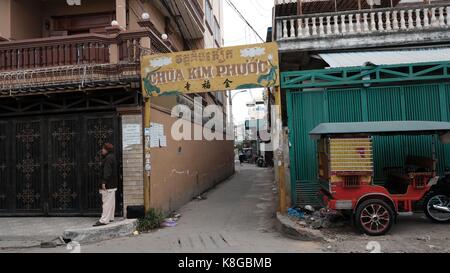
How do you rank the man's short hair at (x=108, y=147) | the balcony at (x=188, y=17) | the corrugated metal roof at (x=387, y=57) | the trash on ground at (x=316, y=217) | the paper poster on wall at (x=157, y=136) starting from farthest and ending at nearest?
the balcony at (x=188, y=17) → the corrugated metal roof at (x=387, y=57) → the paper poster on wall at (x=157, y=136) → the man's short hair at (x=108, y=147) → the trash on ground at (x=316, y=217)

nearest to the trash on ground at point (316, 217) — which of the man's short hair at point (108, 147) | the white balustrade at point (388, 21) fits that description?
the man's short hair at point (108, 147)

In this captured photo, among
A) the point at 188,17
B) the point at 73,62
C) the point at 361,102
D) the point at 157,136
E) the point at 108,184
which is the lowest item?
the point at 108,184

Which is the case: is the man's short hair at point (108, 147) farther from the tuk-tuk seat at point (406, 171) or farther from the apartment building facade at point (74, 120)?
the tuk-tuk seat at point (406, 171)

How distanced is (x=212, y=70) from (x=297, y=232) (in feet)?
12.7

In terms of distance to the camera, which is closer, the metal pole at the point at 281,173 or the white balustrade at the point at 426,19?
the metal pole at the point at 281,173

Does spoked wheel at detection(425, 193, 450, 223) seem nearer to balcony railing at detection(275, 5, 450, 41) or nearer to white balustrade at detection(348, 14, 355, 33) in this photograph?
balcony railing at detection(275, 5, 450, 41)

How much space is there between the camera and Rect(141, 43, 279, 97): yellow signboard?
29.2ft

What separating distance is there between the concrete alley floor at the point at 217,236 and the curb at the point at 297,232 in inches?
5.7

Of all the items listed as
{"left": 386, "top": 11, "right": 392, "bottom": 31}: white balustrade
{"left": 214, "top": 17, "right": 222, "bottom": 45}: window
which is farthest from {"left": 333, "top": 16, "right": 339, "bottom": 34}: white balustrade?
{"left": 214, "top": 17, "right": 222, "bottom": 45}: window

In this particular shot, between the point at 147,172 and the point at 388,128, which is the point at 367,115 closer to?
the point at 388,128

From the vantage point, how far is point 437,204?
312 inches

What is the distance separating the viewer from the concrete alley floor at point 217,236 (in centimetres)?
705

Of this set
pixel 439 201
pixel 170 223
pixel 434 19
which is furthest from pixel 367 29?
pixel 170 223

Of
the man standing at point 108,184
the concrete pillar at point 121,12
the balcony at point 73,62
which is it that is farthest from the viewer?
the concrete pillar at point 121,12
